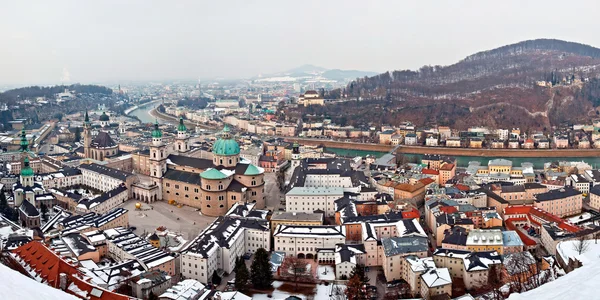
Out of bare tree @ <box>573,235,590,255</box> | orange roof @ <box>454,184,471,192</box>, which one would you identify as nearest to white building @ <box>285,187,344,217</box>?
orange roof @ <box>454,184,471,192</box>

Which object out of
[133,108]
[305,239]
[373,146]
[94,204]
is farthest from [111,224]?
[133,108]

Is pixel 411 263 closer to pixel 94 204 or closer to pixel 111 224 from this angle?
pixel 111 224

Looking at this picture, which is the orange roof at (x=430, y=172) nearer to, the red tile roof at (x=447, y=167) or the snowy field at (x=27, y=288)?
the red tile roof at (x=447, y=167)

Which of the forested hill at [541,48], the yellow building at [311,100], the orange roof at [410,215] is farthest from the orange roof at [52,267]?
the forested hill at [541,48]

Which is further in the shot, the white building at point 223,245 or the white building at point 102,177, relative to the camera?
the white building at point 102,177

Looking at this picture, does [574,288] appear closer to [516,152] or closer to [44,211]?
[44,211]

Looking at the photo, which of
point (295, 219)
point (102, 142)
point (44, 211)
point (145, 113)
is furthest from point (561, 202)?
point (145, 113)

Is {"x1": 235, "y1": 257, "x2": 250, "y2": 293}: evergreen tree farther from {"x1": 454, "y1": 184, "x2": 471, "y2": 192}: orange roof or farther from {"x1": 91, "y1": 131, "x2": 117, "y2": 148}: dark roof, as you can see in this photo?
{"x1": 91, "y1": 131, "x2": 117, "y2": 148}: dark roof
